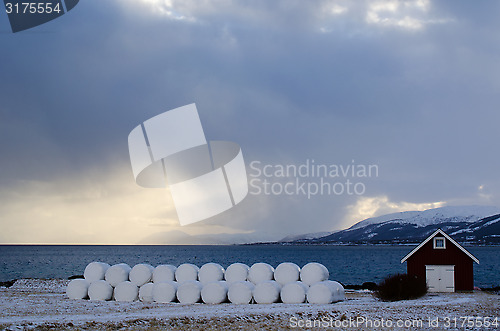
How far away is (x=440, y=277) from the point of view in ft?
108

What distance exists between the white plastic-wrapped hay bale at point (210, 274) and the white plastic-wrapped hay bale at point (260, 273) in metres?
1.58

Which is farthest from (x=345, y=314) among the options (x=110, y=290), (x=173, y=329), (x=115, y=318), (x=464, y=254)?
(x=464, y=254)

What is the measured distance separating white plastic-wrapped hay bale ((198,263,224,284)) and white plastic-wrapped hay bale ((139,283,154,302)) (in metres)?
2.55

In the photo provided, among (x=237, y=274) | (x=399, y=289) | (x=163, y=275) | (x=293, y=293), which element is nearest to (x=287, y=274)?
(x=293, y=293)

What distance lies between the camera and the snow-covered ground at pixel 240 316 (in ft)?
58.9

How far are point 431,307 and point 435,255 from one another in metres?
10.4

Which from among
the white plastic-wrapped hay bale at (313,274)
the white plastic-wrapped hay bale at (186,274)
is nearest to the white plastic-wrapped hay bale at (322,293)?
the white plastic-wrapped hay bale at (313,274)

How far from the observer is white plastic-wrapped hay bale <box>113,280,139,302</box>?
27.8 m

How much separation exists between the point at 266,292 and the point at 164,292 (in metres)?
4.76

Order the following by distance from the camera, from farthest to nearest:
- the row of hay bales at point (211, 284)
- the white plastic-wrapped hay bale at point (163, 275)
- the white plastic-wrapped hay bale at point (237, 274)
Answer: the white plastic-wrapped hay bale at point (163, 275) < the white plastic-wrapped hay bale at point (237, 274) < the row of hay bales at point (211, 284)

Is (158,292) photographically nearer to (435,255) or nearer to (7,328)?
(7,328)

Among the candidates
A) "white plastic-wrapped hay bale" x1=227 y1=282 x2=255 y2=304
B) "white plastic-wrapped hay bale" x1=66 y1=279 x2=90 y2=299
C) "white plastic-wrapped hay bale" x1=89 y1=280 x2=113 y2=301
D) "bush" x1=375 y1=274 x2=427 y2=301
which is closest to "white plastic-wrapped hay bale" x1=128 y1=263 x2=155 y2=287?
"white plastic-wrapped hay bale" x1=89 y1=280 x2=113 y2=301

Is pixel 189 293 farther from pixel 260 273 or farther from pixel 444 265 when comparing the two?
pixel 444 265

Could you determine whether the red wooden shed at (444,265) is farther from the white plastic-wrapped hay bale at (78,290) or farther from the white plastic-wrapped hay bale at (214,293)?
the white plastic-wrapped hay bale at (78,290)
